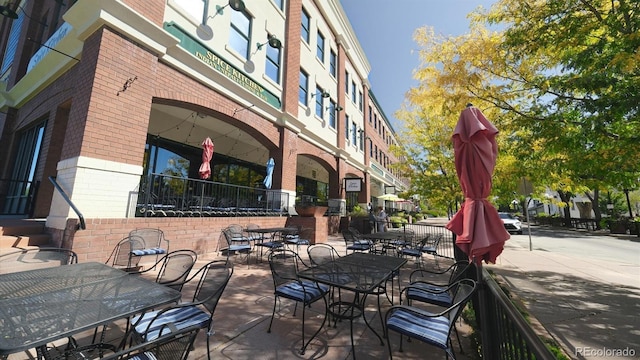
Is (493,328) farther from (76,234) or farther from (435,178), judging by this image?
(435,178)

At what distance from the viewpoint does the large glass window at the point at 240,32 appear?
1021cm

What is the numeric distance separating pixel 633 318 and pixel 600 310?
0.37 m

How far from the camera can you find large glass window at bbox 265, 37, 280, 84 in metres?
12.1

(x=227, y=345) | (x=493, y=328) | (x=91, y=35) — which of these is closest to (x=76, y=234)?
(x=227, y=345)

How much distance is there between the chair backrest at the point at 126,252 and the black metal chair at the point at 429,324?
224 inches

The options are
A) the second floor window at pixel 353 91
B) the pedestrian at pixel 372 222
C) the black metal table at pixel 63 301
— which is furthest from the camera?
the second floor window at pixel 353 91

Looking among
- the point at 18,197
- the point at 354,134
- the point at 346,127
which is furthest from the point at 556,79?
the point at 354,134

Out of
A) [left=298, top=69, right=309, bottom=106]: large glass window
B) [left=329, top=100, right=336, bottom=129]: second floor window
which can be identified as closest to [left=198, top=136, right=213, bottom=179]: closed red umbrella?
[left=298, top=69, right=309, bottom=106]: large glass window

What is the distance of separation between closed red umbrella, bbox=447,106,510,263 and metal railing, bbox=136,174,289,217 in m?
7.14

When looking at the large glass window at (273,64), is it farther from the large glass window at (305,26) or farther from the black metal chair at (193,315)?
the black metal chair at (193,315)

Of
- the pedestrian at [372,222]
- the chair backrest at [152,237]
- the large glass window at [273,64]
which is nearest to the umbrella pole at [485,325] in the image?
the chair backrest at [152,237]

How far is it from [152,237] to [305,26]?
1438 centimetres

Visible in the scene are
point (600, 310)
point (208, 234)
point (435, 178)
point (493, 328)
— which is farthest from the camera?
point (435, 178)

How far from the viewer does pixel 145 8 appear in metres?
7.01
